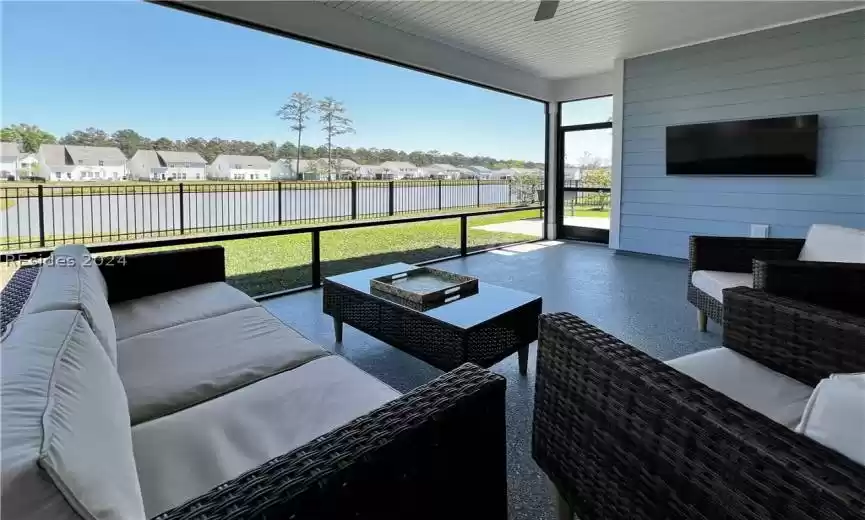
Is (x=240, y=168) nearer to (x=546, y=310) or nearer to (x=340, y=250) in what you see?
(x=340, y=250)

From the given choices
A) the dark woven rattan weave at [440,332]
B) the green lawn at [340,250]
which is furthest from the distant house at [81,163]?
the dark woven rattan weave at [440,332]

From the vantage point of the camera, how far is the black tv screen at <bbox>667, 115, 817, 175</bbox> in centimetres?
494

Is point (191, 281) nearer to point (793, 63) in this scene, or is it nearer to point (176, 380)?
point (176, 380)

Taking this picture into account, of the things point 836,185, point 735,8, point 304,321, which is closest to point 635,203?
point 836,185

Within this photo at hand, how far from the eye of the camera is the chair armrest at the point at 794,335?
4.90 ft

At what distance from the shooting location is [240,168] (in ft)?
17.6

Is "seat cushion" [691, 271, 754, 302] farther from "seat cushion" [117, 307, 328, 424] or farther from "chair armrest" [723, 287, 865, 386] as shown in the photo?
"seat cushion" [117, 307, 328, 424]

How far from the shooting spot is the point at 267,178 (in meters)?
5.62

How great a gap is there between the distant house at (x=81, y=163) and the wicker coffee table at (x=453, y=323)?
2874mm

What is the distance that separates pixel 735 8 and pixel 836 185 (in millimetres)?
2104

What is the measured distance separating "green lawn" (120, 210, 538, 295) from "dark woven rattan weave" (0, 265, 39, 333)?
7.80 feet

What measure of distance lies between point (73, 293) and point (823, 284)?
3.05m

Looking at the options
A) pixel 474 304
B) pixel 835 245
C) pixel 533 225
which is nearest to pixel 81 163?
pixel 474 304

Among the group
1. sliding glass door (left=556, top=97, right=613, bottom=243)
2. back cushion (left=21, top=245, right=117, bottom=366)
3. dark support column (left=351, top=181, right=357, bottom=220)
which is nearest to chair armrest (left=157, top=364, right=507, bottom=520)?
back cushion (left=21, top=245, right=117, bottom=366)
